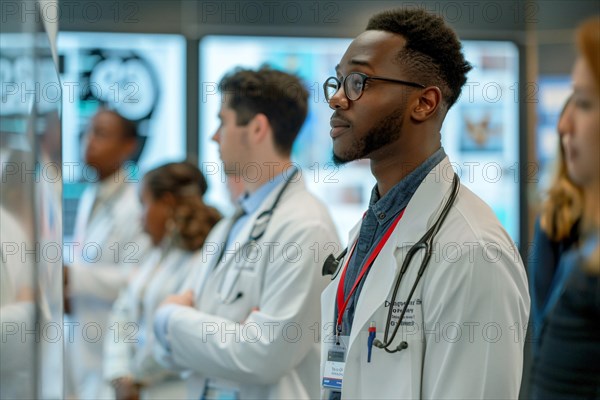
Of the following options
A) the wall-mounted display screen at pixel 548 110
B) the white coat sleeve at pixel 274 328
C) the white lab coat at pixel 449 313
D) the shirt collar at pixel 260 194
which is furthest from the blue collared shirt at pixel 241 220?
the wall-mounted display screen at pixel 548 110

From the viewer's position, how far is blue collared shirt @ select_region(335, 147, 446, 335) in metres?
1.74

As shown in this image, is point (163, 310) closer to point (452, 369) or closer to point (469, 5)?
point (452, 369)

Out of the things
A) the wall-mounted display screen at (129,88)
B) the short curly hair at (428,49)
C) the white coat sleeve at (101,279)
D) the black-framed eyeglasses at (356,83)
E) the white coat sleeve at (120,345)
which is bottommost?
the white coat sleeve at (120,345)

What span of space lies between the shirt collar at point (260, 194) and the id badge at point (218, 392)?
54 centimetres

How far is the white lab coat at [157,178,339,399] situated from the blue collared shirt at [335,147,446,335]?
475 mm

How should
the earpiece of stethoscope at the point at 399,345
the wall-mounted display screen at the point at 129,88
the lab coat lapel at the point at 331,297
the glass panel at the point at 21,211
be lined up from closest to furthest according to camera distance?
the glass panel at the point at 21,211 < the earpiece of stethoscope at the point at 399,345 < the lab coat lapel at the point at 331,297 < the wall-mounted display screen at the point at 129,88

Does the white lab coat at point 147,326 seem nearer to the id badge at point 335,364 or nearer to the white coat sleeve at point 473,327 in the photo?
the id badge at point 335,364

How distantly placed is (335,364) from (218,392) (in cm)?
74

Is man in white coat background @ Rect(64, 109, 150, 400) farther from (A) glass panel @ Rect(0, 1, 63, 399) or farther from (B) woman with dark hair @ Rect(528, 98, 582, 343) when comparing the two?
(A) glass panel @ Rect(0, 1, 63, 399)

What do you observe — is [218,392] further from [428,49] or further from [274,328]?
[428,49]

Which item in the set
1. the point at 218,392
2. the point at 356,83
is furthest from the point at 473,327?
the point at 218,392

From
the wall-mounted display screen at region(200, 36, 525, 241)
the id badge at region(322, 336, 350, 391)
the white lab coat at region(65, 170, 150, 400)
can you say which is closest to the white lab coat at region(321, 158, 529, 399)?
the id badge at region(322, 336, 350, 391)

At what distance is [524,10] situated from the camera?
4.88 m

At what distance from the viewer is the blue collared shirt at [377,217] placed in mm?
1739
